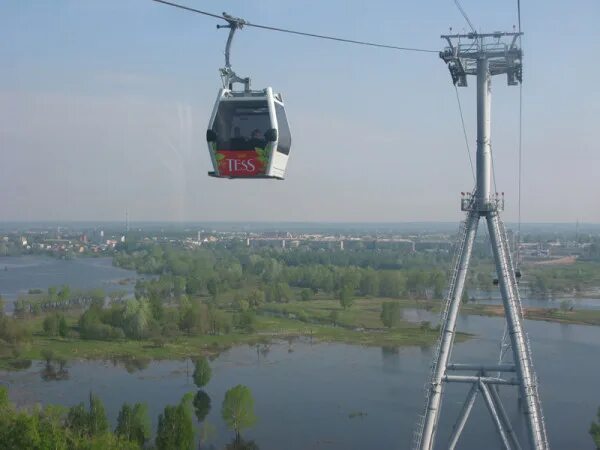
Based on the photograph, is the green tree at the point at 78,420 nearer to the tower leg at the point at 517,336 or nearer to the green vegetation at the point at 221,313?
Result: the tower leg at the point at 517,336

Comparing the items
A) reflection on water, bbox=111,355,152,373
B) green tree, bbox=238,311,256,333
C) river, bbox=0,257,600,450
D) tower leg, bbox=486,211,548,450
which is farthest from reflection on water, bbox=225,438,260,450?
green tree, bbox=238,311,256,333

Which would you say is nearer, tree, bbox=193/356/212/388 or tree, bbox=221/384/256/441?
tree, bbox=221/384/256/441

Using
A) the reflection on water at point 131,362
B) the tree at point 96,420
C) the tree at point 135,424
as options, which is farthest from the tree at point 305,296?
the tree at point 96,420

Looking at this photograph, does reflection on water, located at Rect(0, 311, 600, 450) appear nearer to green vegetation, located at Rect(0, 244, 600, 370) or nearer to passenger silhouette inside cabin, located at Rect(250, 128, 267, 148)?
green vegetation, located at Rect(0, 244, 600, 370)

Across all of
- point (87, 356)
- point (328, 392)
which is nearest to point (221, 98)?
point (328, 392)

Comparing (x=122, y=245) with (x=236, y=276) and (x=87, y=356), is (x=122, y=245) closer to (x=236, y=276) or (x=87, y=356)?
(x=236, y=276)

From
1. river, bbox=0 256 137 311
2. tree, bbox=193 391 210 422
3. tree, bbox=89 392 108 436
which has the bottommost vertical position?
tree, bbox=193 391 210 422

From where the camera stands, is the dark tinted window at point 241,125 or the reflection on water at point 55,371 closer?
the dark tinted window at point 241,125

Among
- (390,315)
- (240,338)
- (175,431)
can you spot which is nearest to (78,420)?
(175,431)
